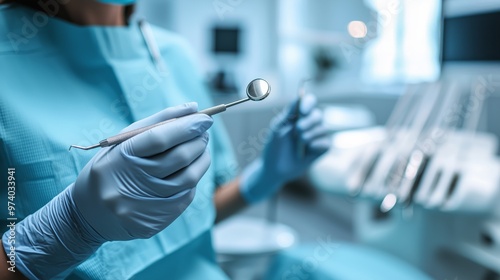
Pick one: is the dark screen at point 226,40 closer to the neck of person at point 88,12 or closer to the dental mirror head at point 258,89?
the neck of person at point 88,12

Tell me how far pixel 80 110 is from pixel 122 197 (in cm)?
22

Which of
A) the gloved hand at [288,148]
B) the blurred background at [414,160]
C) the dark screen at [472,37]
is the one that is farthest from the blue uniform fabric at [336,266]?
the dark screen at [472,37]

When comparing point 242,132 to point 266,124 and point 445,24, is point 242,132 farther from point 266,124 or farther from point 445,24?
point 445,24

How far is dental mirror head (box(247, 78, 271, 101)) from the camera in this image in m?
0.48

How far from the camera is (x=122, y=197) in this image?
48cm

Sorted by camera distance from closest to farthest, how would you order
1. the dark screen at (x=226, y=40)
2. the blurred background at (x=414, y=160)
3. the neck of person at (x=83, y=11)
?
the neck of person at (x=83, y=11) → the blurred background at (x=414, y=160) → the dark screen at (x=226, y=40)

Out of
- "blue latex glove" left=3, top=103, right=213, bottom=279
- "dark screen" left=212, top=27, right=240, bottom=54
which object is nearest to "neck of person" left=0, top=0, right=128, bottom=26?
"blue latex glove" left=3, top=103, right=213, bottom=279

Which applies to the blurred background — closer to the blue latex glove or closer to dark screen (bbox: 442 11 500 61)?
dark screen (bbox: 442 11 500 61)

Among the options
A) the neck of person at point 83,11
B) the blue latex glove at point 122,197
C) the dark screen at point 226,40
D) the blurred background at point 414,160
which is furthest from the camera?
the dark screen at point 226,40

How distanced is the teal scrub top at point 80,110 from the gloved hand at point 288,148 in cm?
19

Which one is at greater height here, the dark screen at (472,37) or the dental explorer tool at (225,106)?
the dark screen at (472,37)

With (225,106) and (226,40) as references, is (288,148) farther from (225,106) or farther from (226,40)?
(226,40)

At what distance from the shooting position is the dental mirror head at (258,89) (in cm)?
48

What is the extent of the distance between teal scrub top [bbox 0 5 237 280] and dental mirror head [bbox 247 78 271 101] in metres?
0.24
